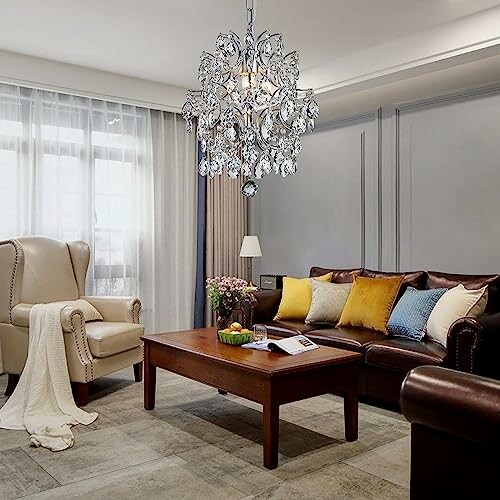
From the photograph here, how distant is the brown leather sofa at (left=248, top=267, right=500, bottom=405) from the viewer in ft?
11.1

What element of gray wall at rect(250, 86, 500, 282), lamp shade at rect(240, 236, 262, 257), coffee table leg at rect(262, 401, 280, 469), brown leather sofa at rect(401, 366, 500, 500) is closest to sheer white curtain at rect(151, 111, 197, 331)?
lamp shade at rect(240, 236, 262, 257)

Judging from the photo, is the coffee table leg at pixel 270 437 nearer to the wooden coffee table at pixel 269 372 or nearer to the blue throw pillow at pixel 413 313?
the wooden coffee table at pixel 269 372

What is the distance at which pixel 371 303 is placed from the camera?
4367 mm

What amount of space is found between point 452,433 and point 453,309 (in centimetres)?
195

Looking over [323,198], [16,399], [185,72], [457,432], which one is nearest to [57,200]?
[185,72]

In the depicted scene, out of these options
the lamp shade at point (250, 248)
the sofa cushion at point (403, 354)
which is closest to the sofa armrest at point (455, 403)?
the sofa cushion at point (403, 354)

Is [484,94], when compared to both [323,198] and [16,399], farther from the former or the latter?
[16,399]

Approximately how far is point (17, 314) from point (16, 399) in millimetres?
694

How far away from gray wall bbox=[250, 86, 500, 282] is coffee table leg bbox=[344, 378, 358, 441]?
1892 millimetres

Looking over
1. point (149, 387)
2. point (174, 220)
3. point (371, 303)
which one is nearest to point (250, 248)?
point (174, 220)

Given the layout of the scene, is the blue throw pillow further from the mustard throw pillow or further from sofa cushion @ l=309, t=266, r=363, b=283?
the mustard throw pillow

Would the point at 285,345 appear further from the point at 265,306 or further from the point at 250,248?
the point at 250,248

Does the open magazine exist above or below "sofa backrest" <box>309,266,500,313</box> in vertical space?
below

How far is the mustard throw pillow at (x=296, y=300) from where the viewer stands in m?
4.90
